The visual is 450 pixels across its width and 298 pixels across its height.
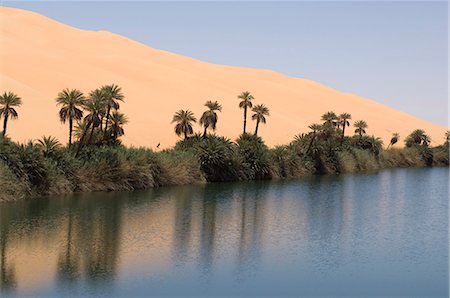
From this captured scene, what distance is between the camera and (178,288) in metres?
18.0

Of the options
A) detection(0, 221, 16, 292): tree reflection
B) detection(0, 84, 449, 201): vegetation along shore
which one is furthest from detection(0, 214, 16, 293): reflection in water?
detection(0, 84, 449, 201): vegetation along shore

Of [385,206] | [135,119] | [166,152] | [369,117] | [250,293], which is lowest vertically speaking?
[250,293]

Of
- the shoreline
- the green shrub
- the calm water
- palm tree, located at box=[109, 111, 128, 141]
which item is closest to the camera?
the calm water

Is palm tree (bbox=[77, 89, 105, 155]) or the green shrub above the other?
palm tree (bbox=[77, 89, 105, 155])

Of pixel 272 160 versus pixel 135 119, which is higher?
pixel 135 119

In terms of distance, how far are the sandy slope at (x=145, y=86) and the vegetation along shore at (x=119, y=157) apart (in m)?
11.5

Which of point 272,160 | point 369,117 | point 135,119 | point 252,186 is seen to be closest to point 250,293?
point 252,186

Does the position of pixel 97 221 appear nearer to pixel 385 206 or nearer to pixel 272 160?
pixel 385 206

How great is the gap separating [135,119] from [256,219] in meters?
41.0

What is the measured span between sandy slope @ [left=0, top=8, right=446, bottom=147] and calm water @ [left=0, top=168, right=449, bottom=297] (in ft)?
81.3

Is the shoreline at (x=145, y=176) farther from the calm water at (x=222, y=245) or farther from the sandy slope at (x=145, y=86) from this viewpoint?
the sandy slope at (x=145, y=86)

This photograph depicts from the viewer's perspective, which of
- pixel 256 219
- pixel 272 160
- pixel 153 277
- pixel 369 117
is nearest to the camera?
pixel 153 277

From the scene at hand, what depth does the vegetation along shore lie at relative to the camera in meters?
37.1

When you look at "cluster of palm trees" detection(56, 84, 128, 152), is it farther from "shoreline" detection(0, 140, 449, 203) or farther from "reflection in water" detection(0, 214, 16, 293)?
"reflection in water" detection(0, 214, 16, 293)
